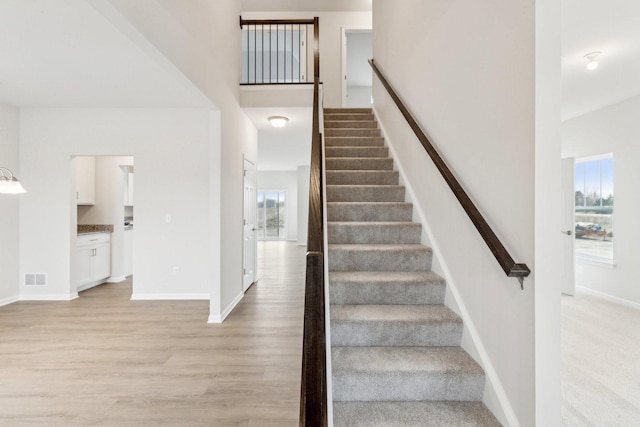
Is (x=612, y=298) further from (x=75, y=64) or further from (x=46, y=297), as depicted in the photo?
(x=46, y=297)

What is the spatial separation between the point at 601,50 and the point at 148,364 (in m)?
5.20

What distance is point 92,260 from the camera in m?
5.01

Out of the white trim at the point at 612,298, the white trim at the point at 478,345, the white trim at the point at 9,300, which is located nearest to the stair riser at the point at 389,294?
the white trim at the point at 478,345

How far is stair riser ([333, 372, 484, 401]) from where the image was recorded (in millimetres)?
1616

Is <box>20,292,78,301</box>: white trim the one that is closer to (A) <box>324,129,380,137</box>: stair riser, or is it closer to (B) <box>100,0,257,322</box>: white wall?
(B) <box>100,0,257,322</box>: white wall

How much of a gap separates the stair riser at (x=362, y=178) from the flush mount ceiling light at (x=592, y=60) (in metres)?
2.38

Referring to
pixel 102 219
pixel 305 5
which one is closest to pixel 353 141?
pixel 305 5

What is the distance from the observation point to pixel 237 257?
4.29m

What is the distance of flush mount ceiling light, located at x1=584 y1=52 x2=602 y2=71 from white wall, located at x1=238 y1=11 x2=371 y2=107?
378cm

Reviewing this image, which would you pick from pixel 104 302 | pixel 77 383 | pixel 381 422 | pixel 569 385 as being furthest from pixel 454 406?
pixel 104 302

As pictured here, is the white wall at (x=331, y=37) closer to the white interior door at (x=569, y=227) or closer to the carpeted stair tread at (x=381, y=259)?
the white interior door at (x=569, y=227)

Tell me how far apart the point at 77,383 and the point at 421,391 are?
2464mm

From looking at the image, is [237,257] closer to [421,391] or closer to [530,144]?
[421,391]

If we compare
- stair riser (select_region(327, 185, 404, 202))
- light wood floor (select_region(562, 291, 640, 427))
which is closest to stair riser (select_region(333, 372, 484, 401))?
light wood floor (select_region(562, 291, 640, 427))
